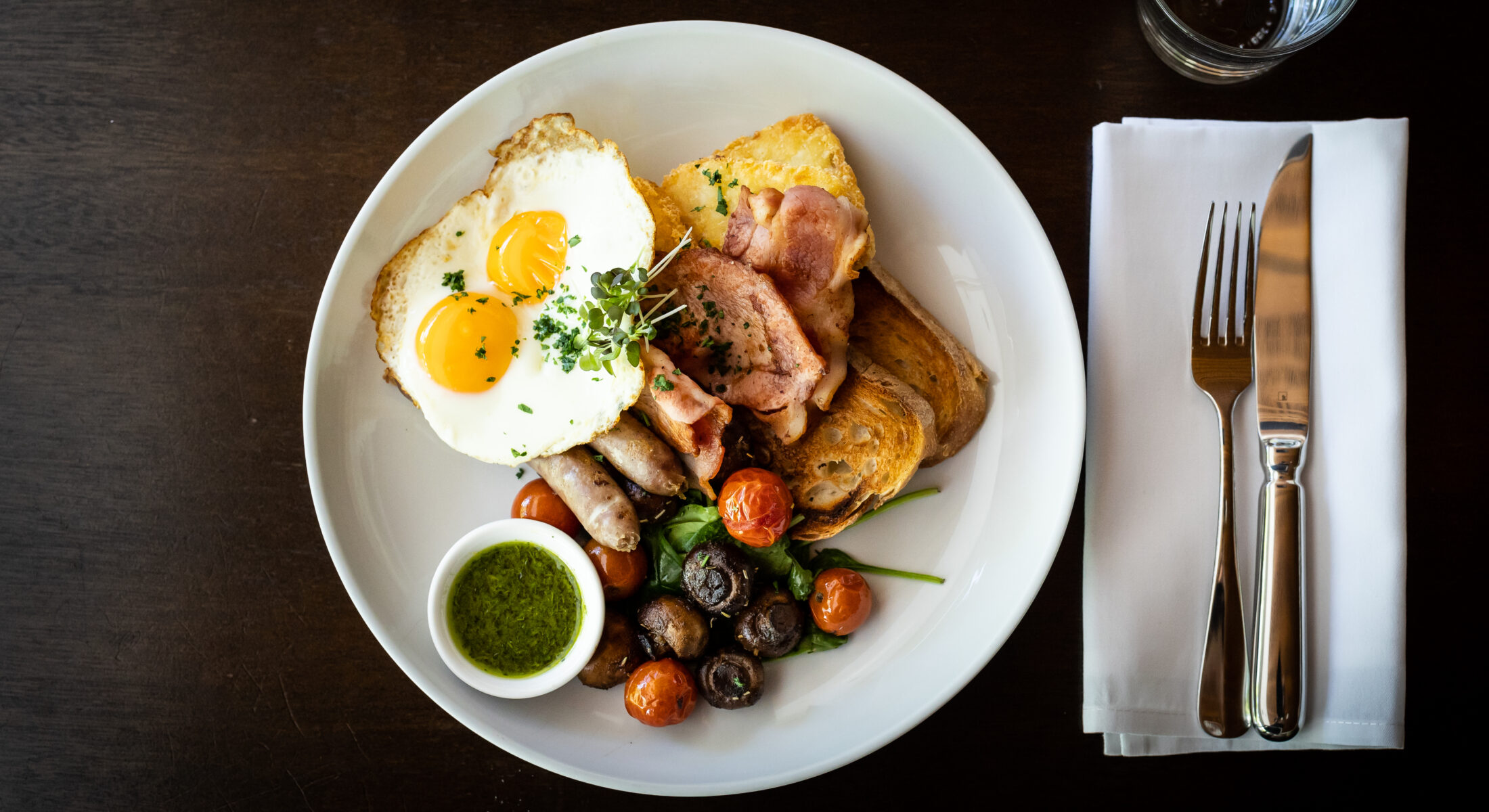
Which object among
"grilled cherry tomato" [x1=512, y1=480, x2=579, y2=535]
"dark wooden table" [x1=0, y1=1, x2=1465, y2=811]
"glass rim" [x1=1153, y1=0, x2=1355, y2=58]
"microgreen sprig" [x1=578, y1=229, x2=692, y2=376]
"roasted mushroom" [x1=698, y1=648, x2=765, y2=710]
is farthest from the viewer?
"dark wooden table" [x1=0, y1=1, x2=1465, y2=811]

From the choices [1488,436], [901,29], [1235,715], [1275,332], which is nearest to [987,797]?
[1235,715]

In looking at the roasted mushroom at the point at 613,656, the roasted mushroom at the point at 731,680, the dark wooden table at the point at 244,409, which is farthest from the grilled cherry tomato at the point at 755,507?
the dark wooden table at the point at 244,409

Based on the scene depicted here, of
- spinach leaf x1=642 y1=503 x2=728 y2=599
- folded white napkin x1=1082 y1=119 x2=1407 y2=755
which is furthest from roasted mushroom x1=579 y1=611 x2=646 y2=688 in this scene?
folded white napkin x1=1082 y1=119 x2=1407 y2=755

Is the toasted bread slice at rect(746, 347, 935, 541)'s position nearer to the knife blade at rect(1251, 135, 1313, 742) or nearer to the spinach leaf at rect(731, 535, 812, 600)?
the spinach leaf at rect(731, 535, 812, 600)

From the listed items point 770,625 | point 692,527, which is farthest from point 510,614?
point 770,625

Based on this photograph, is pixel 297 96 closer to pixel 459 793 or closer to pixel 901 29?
pixel 901 29

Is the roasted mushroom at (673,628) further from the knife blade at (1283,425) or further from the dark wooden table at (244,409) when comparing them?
the knife blade at (1283,425)
